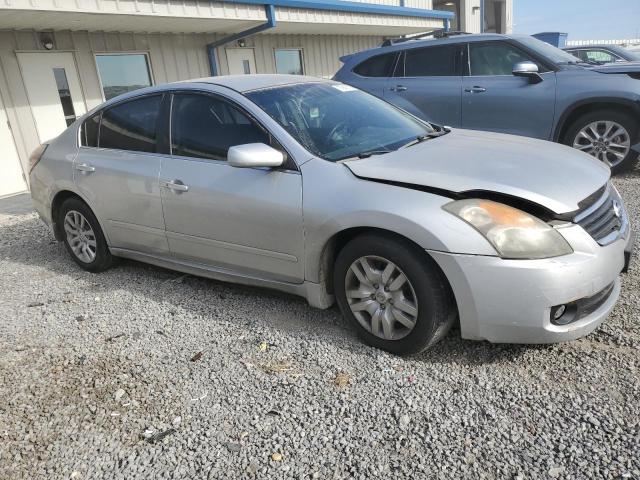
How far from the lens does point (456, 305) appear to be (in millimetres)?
2777

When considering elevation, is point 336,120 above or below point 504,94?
above

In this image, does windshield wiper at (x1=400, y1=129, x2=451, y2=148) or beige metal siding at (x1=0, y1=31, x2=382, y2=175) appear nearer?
windshield wiper at (x1=400, y1=129, x2=451, y2=148)

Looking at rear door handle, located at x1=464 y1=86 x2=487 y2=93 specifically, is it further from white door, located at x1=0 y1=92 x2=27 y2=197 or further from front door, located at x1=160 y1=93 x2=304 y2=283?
white door, located at x1=0 y1=92 x2=27 y2=197

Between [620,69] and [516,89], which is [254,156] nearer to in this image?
[516,89]

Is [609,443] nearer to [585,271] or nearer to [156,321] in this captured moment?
[585,271]

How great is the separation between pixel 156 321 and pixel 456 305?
2.13m

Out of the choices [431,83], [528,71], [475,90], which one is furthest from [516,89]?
[431,83]

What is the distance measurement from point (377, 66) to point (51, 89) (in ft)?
17.6

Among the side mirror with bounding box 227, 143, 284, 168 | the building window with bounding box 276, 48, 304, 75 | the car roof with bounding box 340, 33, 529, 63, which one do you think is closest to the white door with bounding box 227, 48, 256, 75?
the building window with bounding box 276, 48, 304, 75

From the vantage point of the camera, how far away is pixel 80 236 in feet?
15.7

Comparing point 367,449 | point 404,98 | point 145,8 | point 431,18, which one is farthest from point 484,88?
point 431,18

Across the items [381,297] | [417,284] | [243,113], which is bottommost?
[381,297]

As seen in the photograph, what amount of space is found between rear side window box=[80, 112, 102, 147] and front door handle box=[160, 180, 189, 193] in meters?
1.15

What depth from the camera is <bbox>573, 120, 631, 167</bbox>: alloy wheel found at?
6.30 metres
